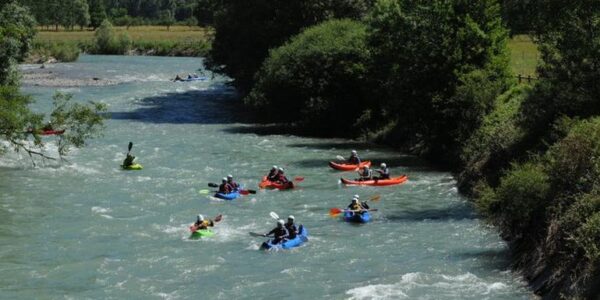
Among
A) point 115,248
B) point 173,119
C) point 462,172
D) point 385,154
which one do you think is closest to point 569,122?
point 462,172

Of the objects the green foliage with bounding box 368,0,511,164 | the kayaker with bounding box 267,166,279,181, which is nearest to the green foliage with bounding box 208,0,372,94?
the green foliage with bounding box 368,0,511,164

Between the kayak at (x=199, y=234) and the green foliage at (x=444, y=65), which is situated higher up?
the green foliage at (x=444, y=65)

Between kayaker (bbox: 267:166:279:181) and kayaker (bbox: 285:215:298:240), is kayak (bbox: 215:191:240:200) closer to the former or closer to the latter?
kayaker (bbox: 267:166:279:181)

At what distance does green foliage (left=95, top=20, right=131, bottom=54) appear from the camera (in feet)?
375

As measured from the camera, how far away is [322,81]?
49.8 m

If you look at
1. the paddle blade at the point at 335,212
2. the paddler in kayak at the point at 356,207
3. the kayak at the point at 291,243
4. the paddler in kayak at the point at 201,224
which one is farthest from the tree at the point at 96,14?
the kayak at the point at 291,243

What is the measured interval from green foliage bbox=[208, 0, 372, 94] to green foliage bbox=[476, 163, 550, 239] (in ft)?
112

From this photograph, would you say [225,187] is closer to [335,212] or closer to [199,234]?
[335,212]

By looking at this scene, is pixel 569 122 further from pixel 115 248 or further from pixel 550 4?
pixel 115 248

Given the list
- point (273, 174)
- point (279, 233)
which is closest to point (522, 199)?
point (279, 233)

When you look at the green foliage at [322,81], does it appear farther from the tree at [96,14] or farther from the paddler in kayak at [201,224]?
the tree at [96,14]

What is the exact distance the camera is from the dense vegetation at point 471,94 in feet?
70.5

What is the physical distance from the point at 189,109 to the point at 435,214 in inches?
1294

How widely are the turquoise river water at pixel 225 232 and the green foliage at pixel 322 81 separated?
4.40 m
